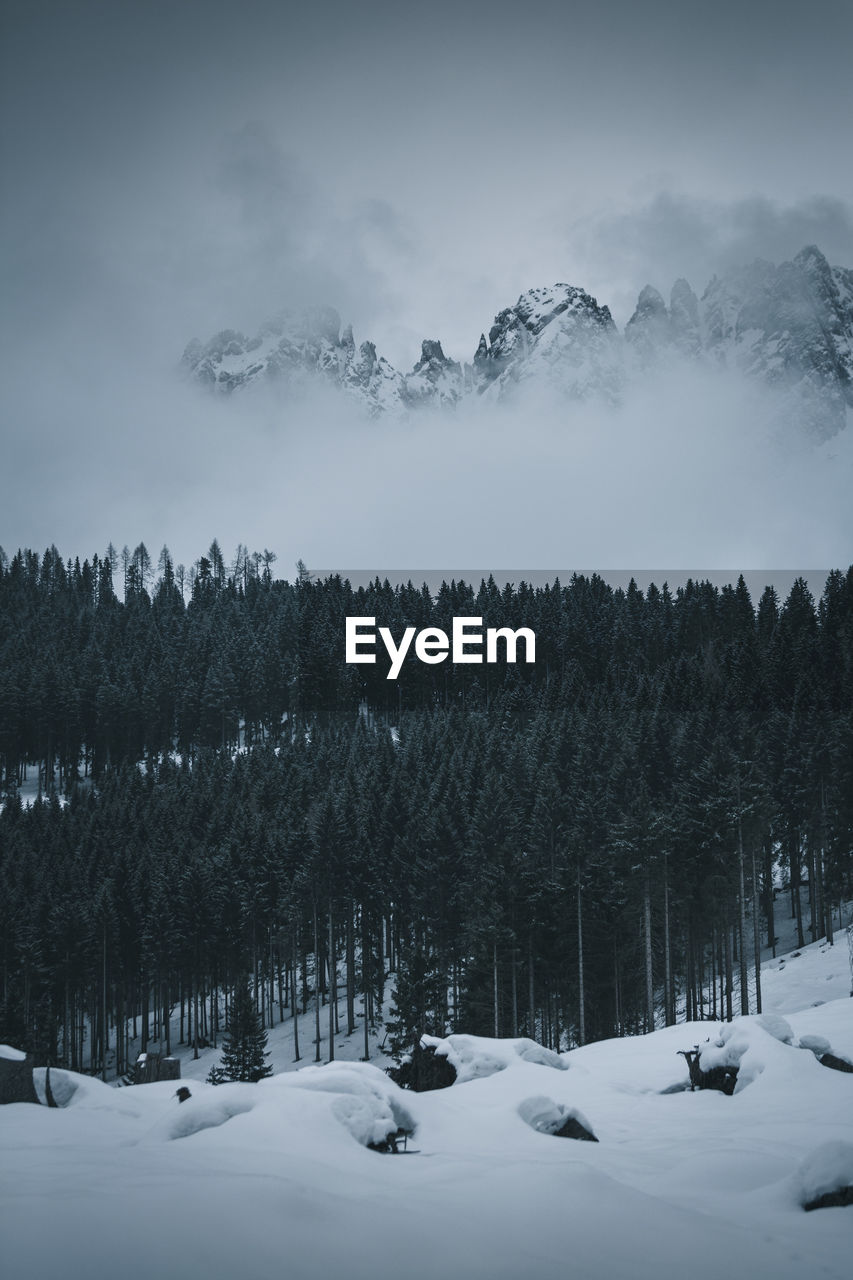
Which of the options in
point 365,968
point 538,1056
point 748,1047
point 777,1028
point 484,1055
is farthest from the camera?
point 365,968

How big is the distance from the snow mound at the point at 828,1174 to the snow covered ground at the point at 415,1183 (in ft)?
0.09

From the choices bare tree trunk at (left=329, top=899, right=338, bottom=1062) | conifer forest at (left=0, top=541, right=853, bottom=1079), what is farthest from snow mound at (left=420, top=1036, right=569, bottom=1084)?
bare tree trunk at (left=329, top=899, right=338, bottom=1062)

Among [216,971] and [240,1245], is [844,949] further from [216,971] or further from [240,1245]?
[240,1245]

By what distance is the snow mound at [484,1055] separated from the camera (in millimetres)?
18797

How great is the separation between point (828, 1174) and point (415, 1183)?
4.97 m

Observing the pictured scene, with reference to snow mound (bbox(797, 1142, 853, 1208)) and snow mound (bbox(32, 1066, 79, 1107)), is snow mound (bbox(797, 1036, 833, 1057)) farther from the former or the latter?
snow mound (bbox(32, 1066, 79, 1107))

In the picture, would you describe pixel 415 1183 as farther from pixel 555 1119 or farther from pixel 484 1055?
pixel 484 1055

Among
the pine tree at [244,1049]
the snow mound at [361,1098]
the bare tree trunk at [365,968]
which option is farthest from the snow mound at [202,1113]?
the bare tree trunk at [365,968]

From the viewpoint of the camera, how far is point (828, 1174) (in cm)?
880

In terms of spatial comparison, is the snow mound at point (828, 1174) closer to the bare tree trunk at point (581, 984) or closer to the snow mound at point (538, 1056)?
the snow mound at point (538, 1056)

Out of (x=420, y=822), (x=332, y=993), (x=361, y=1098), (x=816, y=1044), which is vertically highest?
(x=361, y=1098)

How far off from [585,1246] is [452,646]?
117 meters

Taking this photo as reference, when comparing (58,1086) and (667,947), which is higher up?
(58,1086)

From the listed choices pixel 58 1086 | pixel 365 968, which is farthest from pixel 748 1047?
pixel 365 968
